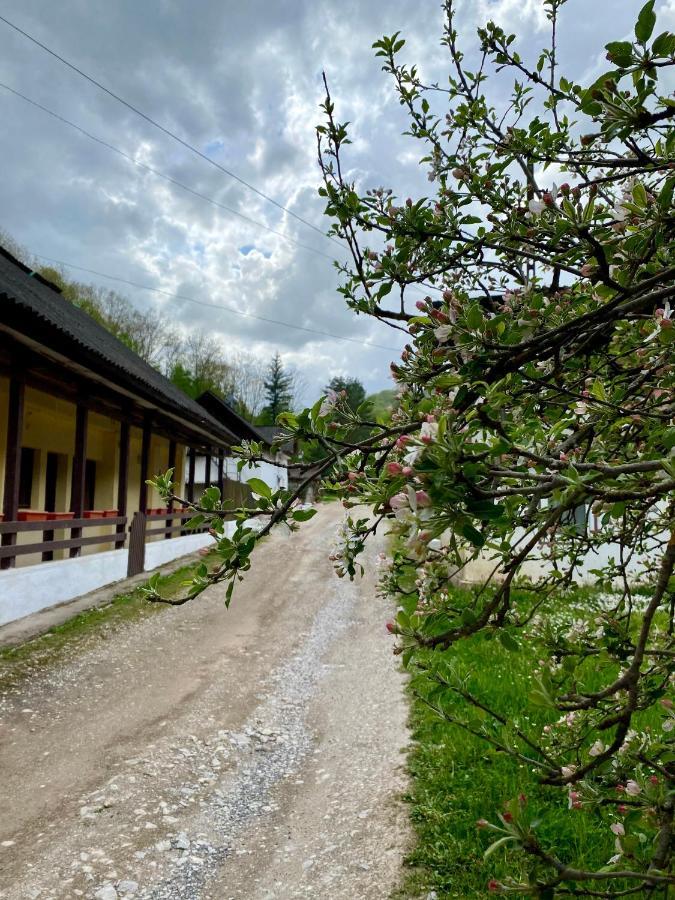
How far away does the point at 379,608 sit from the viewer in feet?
31.9

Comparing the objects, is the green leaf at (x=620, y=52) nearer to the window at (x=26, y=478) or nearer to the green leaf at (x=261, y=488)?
the green leaf at (x=261, y=488)

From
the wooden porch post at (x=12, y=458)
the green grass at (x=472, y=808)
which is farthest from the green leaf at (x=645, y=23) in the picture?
the wooden porch post at (x=12, y=458)

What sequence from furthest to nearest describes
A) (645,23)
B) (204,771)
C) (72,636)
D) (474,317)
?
(72,636) → (204,771) → (474,317) → (645,23)

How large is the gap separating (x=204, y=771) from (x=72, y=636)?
12.4 feet

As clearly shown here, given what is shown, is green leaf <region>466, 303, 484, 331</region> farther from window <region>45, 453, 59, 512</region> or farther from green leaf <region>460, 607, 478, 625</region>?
window <region>45, 453, 59, 512</region>

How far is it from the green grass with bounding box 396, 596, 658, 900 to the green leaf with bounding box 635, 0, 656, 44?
1771 millimetres

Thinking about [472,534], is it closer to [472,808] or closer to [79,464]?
[472,808]

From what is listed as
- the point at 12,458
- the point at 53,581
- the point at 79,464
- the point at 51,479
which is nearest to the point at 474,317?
the point at 12,458

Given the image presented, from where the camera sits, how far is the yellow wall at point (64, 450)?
33.4 feet

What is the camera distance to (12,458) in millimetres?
7414

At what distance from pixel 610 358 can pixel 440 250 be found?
79 centimetres

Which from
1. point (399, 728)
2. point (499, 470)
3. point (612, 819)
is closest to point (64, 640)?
point (399, 728)

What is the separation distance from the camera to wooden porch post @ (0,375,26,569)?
7.34 meters

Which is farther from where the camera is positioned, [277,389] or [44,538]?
[277,389]
